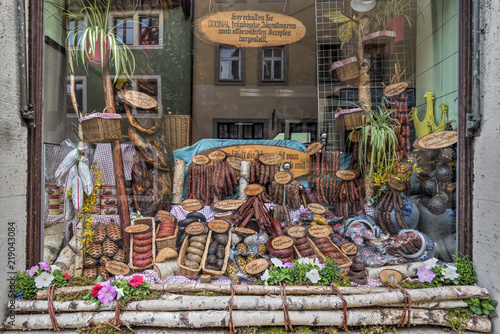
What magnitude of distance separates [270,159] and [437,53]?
9.92 feet

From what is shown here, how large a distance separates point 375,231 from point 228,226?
81.8 inches

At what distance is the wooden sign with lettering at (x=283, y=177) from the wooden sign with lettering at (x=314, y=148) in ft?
1.73

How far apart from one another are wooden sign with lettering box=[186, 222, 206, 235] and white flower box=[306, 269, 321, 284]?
1.46m

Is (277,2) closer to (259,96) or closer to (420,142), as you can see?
(259,96)

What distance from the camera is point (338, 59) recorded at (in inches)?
168

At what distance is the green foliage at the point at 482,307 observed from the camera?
280 centimetres

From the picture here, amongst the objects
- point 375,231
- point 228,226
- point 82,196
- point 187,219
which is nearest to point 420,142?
point 375,231

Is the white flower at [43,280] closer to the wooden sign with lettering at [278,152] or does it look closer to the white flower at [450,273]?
the wooden sign with lettering at [278,152]

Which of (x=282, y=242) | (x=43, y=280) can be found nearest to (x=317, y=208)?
(x=282, y=242)

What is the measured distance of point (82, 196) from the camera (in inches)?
129

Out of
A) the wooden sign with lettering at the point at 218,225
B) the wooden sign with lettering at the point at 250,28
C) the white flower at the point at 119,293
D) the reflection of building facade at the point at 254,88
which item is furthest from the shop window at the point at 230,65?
the white flower at the point at 119,293

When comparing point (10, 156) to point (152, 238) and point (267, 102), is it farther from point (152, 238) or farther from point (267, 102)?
point (267, 102)

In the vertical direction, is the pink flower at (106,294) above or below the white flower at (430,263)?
below

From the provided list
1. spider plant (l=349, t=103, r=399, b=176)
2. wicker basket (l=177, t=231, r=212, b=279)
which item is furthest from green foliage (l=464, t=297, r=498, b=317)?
wicker basket (l=177, t=231, r=212, b=279)
